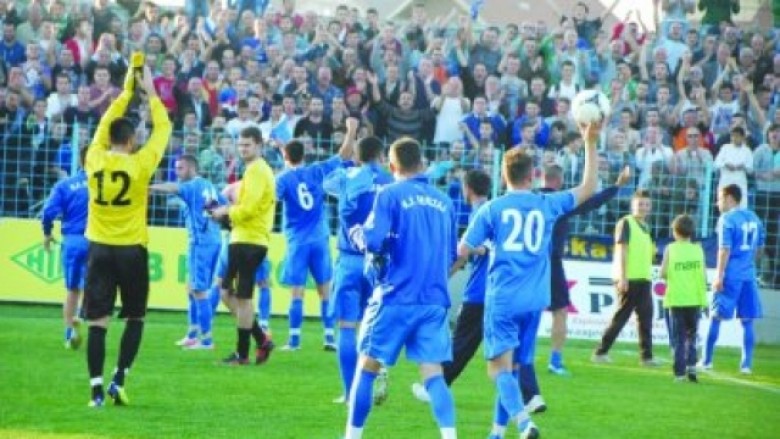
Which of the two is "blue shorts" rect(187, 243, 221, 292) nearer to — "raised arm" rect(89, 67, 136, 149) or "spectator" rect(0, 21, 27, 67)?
"raised arm" rect(89, 67, 136, 149)

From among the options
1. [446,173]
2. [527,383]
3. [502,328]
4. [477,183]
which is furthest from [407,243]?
[446,173]

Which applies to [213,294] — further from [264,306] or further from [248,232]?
[248,232]

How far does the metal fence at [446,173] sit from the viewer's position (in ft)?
75.5

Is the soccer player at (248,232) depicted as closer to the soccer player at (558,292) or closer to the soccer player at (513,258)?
the soccer player at (558,292)

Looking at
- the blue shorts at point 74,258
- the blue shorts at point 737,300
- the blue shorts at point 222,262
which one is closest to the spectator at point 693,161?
the blue shorts at point 737,300

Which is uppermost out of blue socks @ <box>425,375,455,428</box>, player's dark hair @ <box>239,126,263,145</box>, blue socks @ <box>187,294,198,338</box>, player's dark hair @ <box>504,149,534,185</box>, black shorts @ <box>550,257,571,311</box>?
player's dark hair @ <box>239,126,263,145</box>

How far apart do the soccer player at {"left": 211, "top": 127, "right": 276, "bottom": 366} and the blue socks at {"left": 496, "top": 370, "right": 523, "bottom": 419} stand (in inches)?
197

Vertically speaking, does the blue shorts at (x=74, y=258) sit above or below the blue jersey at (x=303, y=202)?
below

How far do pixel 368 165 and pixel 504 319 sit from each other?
219 cm

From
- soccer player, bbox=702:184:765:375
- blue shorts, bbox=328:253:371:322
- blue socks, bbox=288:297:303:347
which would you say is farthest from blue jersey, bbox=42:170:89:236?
soccer player, bbox=702:184:765:375

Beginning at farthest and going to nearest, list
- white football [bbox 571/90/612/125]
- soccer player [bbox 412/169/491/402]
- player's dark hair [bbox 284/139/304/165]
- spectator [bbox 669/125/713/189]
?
spectator [bbox 669/125/713/189]
player's dark hair [bbox 284/139/304/165]
soccer player [bbox 412/169/491/402]
white football [bbox 571/90/612/125]

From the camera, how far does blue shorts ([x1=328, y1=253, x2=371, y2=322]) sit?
1375 centimetres

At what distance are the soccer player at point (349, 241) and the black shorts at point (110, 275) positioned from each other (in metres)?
1.63

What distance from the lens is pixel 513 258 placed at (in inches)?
474
